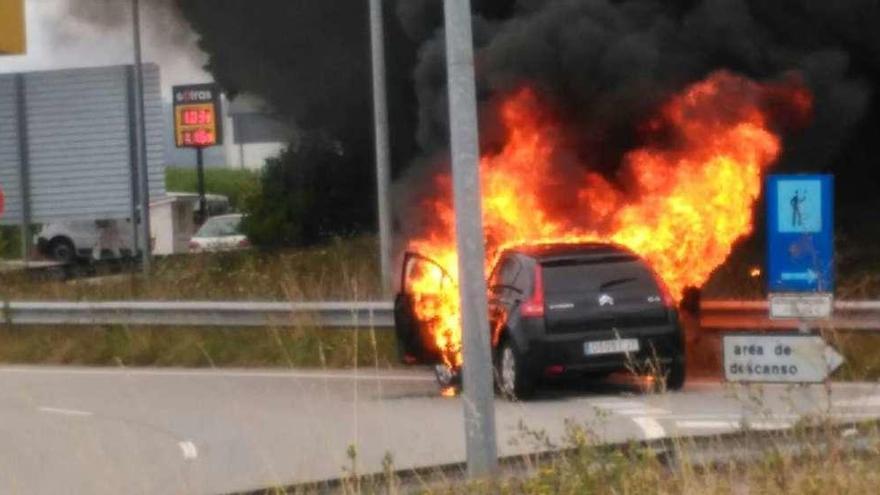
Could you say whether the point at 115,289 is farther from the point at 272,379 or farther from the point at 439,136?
the point at 272,379

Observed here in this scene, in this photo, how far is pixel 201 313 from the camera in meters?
23.1

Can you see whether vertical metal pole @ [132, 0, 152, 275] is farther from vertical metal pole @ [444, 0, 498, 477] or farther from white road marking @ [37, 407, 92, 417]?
vertical metal pole @ [444, 0, 498, 477]

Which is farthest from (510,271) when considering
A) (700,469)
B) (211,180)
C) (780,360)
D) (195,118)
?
(211,180)

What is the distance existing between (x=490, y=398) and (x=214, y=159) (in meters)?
91.8

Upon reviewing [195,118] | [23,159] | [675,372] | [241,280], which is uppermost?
[195,118]

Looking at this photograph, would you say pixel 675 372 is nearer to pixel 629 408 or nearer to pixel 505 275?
pixel 629 408

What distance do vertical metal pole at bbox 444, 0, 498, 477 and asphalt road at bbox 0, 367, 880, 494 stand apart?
0.42 m

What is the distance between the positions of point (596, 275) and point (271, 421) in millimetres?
3549

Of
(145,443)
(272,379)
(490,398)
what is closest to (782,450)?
(490,398)

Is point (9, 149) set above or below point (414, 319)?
above

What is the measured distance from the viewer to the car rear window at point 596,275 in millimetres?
18109

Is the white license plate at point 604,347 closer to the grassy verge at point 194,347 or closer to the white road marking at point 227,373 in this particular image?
the white road marking at point 227,373

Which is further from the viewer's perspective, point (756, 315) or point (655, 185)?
point (655, 185)

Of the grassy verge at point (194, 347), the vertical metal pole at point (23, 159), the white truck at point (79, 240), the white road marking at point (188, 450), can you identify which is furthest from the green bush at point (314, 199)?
the white road marking at point (188, 450)
